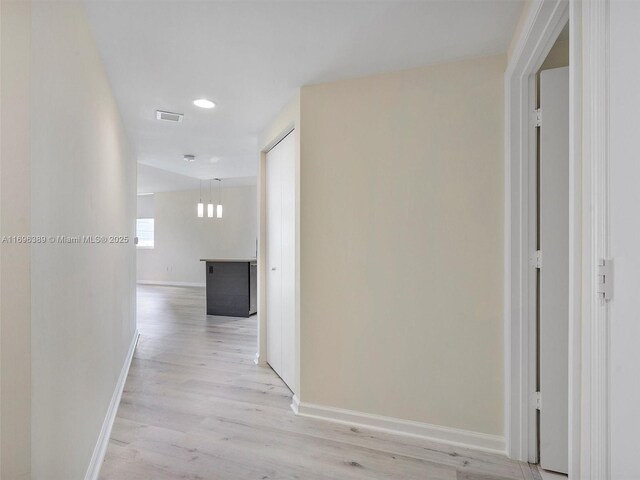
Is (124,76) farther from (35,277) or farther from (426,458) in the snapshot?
(426,458)

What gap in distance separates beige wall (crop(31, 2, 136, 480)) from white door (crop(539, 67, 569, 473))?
2258 mm

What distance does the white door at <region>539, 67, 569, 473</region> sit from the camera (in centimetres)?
199

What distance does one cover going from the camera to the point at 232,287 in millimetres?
6285

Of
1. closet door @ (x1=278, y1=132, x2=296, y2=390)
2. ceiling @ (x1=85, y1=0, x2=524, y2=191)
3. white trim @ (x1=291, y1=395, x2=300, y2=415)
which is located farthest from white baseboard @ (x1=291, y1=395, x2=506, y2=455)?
ceiling @ (x1=85, y1=0, x2=524, y2=191)

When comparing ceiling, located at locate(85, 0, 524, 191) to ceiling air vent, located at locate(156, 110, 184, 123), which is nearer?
ceiling, located at locate(85, 0, 524, 191)

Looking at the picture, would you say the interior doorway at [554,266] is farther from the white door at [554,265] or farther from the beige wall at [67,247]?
the beige wall at [67,247]

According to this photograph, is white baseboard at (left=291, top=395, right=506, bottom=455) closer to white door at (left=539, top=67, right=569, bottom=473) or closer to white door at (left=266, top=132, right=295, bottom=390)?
white door at (left=539, top=67, right=569, bottom=473)

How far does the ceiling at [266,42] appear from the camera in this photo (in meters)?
1.82
